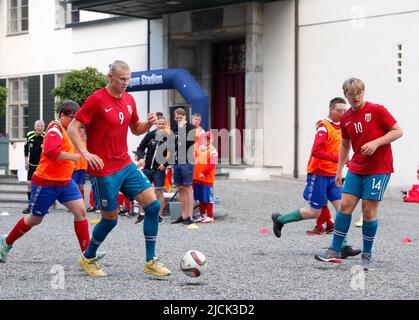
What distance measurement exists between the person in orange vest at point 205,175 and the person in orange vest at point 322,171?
304cm

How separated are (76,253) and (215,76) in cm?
1588

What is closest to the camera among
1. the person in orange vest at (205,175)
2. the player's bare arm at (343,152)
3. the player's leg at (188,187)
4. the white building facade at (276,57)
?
the player's bare arm at (343,152)

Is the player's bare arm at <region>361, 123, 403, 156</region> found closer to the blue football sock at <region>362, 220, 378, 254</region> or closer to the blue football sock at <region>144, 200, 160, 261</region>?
the blue football sock at <region>362, 220, 378, 254</region>

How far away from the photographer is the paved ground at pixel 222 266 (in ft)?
21.6

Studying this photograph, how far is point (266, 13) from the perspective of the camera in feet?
72.9

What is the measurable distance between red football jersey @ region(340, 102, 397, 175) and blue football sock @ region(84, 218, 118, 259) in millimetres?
2381

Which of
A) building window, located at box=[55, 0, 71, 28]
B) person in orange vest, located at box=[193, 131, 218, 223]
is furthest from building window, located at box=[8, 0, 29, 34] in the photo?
person in orange vest, located at box=[193, 131, 218, 223]

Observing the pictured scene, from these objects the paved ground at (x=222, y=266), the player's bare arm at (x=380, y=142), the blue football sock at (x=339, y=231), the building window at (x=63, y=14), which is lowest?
the paved ground at (x=222, y=266)

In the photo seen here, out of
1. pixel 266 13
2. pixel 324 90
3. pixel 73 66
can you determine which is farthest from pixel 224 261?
pixel 73 66

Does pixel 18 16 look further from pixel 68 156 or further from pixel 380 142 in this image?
pixel 380 142

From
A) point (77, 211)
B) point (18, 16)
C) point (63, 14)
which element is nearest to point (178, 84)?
point (63, 14)

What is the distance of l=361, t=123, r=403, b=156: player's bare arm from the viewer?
25.3 feet

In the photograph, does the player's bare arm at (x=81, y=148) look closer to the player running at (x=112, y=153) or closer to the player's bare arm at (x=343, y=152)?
the player running at (x=112, y=153)

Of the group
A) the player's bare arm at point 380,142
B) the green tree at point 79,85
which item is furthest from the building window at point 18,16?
the player's bare arm at point 380,142
